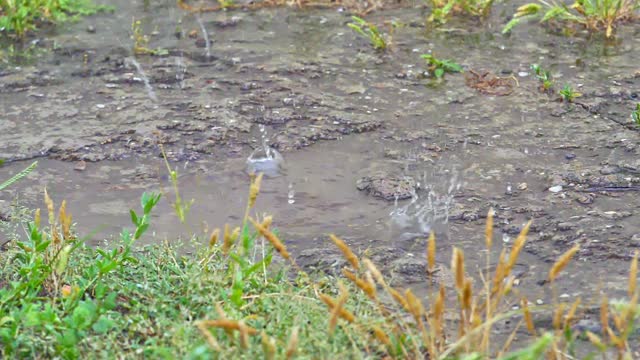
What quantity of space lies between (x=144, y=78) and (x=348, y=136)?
4.03ft

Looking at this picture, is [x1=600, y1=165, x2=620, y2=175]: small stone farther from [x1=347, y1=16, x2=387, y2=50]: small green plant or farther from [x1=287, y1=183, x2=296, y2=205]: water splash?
[x1=347, y1=16, x2=387, y2=50]: small green plant

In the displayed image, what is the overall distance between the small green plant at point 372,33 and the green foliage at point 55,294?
245 cm

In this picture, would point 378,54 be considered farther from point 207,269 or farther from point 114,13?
point 207,269

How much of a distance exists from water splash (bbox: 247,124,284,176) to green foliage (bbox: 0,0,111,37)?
2.04 meters

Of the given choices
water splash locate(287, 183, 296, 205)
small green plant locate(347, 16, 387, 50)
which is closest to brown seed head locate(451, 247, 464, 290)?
water splash locate(287, 183, 296, 205)

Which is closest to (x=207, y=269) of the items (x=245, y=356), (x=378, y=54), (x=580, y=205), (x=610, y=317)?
(x=245, y=356)

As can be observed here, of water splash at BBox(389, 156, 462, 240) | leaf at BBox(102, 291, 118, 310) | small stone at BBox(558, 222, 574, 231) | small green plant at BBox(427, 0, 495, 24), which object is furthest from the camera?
small green plant at BBox(427, 0, 495, 24)

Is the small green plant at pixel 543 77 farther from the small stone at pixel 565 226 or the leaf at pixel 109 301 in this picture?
the leaf at pixel 109 301

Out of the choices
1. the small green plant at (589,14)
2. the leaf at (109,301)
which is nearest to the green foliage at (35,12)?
the small green plant at (589,14)

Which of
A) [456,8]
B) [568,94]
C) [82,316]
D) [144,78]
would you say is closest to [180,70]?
[144,78]

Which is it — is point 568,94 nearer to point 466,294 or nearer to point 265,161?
point 265,161

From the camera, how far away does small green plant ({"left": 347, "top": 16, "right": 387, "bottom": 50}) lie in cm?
555

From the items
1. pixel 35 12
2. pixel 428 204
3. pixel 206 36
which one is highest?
pixel 35 12

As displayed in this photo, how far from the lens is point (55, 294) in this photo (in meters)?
3.21
